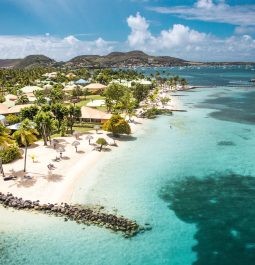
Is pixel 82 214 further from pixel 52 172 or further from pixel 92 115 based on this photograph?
pixel 92 115

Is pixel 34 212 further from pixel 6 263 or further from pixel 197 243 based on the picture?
pixel 197 243

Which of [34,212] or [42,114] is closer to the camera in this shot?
[34,212]

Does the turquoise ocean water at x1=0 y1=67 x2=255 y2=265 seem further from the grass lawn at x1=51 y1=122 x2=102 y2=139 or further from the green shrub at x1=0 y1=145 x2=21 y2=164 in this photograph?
the green shrub at x1=0 y1=145 x2=21 y2=164

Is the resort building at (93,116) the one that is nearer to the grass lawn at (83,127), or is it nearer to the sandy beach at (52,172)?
the grass lawn at (83,127)

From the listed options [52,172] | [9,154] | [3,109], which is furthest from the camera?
[3,109]

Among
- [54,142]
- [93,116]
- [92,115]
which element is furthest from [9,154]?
[92,115]

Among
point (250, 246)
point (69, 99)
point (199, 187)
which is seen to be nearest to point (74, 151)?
point (199, 187)

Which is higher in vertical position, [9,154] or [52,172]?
[9,154]
